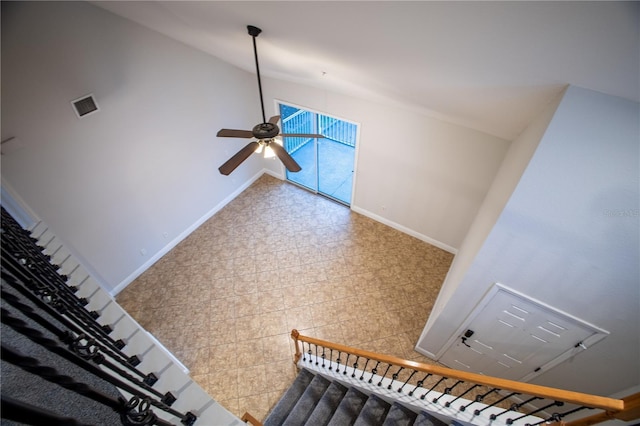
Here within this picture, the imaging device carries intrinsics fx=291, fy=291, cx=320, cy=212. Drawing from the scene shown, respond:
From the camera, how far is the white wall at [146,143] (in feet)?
10.7

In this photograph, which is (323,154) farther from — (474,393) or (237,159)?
(474,393)

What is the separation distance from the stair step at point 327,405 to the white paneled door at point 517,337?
153cm

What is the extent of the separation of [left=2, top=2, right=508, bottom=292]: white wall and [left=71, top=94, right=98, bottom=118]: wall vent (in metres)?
0.07

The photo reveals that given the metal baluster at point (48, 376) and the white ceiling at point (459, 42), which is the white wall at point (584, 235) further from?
the metal baluster at point (48, 376)

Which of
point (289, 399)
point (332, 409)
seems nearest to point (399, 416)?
point (332, 409)

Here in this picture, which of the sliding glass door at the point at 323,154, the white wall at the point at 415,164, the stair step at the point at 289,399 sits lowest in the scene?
the stair step at the point at 289,399

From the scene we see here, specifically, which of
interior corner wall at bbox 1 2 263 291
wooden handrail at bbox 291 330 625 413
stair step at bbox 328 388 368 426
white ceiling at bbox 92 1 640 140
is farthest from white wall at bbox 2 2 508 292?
stair step at bbox 328 388 368 426

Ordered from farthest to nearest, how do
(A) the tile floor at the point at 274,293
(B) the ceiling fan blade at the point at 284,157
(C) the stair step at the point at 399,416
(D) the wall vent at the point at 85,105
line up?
(A) the tile floor at the point at 274,293 → (D) the wall vent at the point at 85,105 → (C) the stair step at the point at 399,416 → (B) the ceiling fan blade at the point at 284,157

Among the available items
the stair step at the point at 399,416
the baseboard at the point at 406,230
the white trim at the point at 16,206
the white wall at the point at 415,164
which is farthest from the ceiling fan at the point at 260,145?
the baseboard at the point at 406,230

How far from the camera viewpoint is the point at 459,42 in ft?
5.13

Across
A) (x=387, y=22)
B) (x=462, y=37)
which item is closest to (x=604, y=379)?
(x=462, y=37)

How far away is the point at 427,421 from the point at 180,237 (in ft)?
16.2

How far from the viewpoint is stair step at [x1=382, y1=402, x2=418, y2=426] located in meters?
2.77

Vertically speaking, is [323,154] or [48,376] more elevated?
[323,154]
